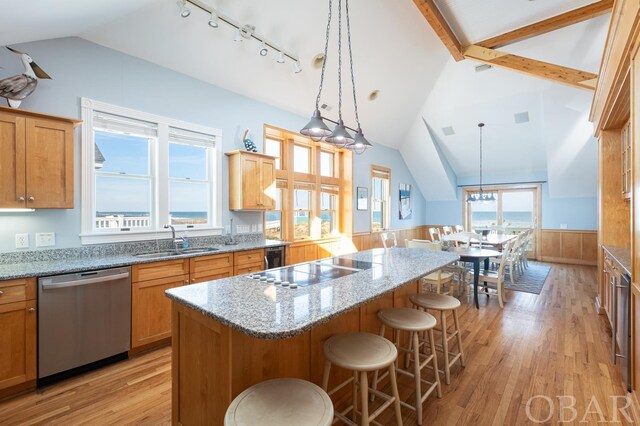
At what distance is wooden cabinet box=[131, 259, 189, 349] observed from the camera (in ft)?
8.95

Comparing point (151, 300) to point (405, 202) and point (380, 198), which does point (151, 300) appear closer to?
point (380, 198)

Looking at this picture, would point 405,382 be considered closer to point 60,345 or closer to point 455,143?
point 60,345

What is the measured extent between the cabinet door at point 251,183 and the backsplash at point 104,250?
22.9 inches

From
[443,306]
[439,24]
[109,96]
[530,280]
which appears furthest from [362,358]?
[530,280]

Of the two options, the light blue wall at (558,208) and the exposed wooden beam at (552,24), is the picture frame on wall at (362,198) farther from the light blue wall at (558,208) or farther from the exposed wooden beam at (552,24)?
the light blue wall at (558,208)

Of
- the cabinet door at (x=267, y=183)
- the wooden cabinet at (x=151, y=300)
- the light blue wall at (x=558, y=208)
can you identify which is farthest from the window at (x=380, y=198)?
the wooden cabinet at (x=151, y=300)

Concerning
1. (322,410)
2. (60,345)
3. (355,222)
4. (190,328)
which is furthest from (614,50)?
(60,345)

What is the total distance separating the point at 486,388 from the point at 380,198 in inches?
222

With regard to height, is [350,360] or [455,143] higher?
[455,143]

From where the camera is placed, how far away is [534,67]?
4.74 meters

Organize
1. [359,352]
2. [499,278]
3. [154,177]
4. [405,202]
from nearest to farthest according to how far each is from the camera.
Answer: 1. [359,352]
2. [154,177]
3. [499,278]
4. [405,202]

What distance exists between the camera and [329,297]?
154cm

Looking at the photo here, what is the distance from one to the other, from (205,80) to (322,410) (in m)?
3.93

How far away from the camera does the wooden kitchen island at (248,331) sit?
1.28 metres
